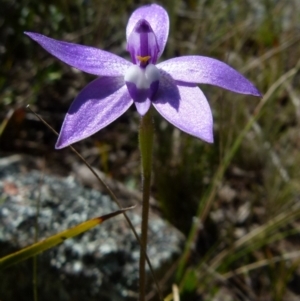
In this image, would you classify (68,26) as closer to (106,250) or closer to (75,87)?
(75,87)

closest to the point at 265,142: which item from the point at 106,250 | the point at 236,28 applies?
the point at 236,28

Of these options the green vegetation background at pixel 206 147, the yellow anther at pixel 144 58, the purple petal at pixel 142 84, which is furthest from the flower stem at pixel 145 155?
the green vegetation background at pixel 206 147

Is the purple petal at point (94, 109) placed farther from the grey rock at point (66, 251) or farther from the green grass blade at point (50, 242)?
the grey rock at point (66, 251)

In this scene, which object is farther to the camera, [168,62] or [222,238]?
[222,238]

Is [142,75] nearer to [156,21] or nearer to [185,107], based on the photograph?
[185,107]

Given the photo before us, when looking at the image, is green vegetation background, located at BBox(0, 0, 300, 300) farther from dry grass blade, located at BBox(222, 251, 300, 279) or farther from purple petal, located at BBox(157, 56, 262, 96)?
purple petal, located at BBox(157, 56, 262, 96)

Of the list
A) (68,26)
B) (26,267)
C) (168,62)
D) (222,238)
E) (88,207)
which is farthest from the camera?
(68,26)

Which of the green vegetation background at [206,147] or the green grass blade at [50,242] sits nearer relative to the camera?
the green grass blade at [50,242]
